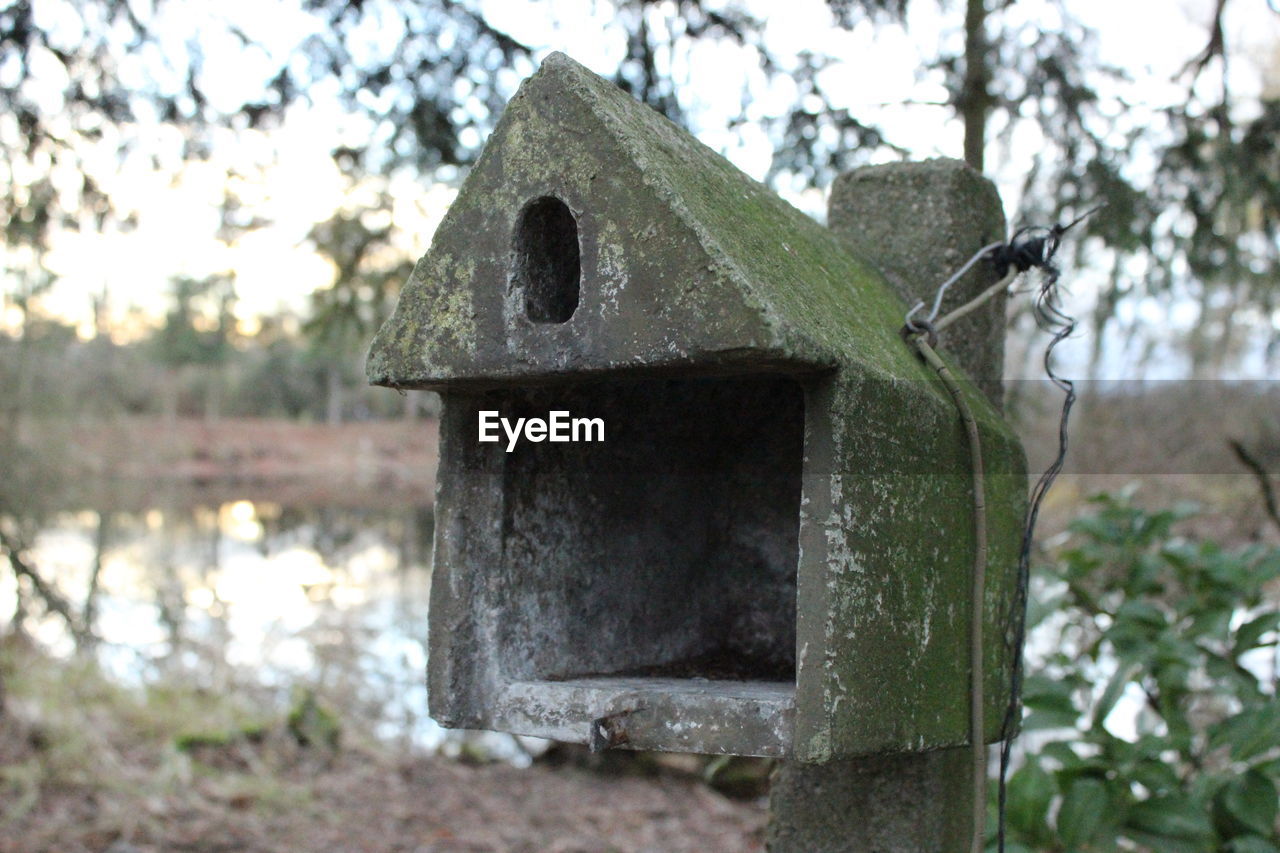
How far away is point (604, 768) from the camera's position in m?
6.05

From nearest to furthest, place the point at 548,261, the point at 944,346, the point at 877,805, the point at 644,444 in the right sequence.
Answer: the point at 548,261 → the point at 877,805 → the point at 644,444 → the point at 944,346

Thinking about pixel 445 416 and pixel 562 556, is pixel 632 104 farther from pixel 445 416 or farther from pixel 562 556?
pixel 562 556

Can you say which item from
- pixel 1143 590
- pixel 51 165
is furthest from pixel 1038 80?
pixel 51 165

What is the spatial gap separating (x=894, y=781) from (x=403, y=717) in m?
5.31

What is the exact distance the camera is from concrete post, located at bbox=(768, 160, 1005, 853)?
2359 millimetres

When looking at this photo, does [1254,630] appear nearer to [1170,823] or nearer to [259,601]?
[1170,823]

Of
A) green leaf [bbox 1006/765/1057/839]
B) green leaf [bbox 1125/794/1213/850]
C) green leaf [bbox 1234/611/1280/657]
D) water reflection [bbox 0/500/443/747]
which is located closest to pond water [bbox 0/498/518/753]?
water reflection [bbox 0/500/443/747]

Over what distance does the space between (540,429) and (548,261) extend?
34cm

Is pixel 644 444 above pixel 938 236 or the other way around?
the other way around

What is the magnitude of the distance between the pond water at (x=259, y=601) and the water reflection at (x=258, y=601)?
0.02 metres

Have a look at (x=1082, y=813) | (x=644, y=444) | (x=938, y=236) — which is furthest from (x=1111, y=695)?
(x=644, y=444)

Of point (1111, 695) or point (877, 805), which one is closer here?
point (877, 805)

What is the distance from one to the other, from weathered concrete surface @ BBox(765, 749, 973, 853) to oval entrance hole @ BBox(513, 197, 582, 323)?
1140 millimetres

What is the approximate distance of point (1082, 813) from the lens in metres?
2.97
